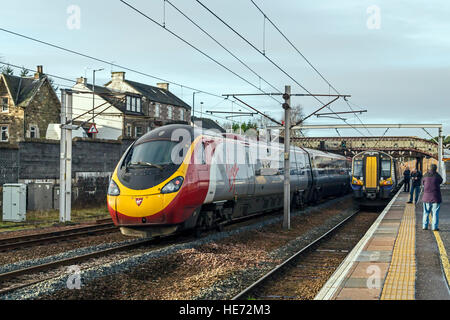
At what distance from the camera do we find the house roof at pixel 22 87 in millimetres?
46031

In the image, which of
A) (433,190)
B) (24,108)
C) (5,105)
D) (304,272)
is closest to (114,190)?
(304,272)

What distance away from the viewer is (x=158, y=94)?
197 feet

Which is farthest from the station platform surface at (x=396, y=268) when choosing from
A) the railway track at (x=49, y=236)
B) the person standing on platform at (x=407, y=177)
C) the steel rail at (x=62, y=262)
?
the person standing on platform at (x=407, y=177)

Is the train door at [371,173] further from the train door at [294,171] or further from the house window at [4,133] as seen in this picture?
the house window at [4,133]

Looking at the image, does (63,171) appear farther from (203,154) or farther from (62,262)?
(62,262)

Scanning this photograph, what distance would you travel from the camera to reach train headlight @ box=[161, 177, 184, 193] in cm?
1171

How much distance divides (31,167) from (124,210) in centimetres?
1071

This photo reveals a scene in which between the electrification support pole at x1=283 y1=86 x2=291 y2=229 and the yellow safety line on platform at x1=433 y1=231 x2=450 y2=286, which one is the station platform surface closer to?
the yellow safety line on platform at x1=433 y1=231 x2=450 y2=286

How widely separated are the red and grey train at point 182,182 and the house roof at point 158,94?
40.9 meters

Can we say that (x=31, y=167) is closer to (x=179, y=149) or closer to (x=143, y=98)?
(x=179, y=149)

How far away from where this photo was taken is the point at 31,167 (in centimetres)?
2084

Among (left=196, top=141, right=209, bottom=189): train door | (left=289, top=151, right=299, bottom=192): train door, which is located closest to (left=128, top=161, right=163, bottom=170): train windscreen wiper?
(left=196, top=141, right=209, bottom=189): train door

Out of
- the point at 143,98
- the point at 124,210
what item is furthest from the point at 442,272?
the point at 143,98

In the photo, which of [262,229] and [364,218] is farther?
[364,218]
